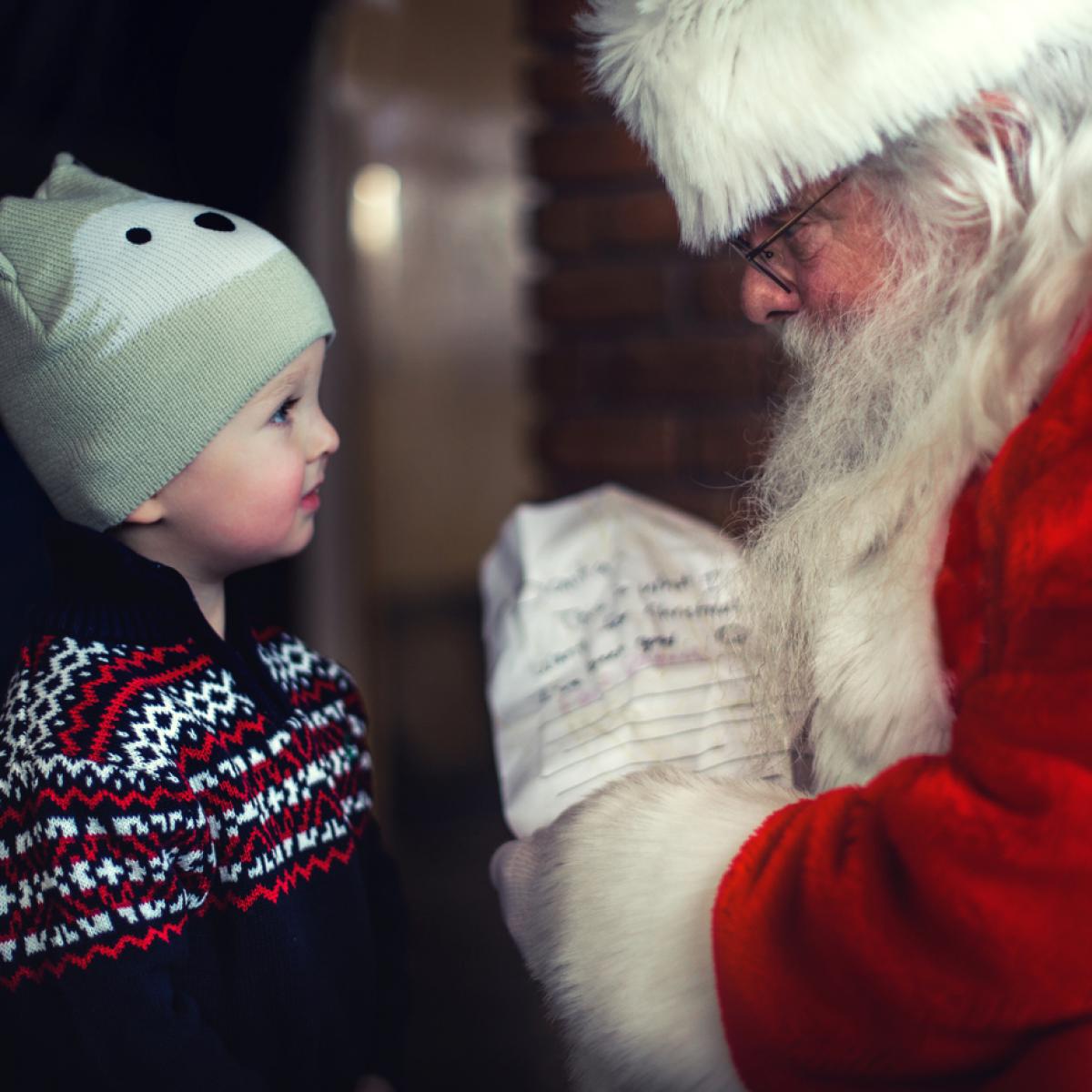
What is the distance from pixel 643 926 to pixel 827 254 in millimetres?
586

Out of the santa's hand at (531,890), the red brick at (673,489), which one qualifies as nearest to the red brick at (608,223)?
the red brick at (673,489)

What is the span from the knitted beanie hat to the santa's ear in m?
0.65

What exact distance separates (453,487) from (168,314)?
95.0 inches

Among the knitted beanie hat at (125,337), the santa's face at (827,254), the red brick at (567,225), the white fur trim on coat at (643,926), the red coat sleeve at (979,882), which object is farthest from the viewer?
the red brick at (567,225)

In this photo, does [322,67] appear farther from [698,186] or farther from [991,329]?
[991,329]

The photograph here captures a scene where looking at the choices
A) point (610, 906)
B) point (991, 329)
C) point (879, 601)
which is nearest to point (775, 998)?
point (610, 906)

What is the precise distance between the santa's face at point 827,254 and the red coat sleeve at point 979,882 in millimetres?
239

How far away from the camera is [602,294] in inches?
85.9

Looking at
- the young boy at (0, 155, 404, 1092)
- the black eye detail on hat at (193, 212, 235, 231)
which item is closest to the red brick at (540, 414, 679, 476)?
the young boy at (0, 155, 404, 1092)

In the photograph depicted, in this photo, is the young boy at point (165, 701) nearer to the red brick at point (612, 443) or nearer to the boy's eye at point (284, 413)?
the boy's eye at point (284, 413)

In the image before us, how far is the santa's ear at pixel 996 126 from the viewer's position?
0.86 m

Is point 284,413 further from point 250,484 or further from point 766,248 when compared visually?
point 766,248

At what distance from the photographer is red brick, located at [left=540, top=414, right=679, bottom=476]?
2166 mm

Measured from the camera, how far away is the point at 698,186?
0.96m
